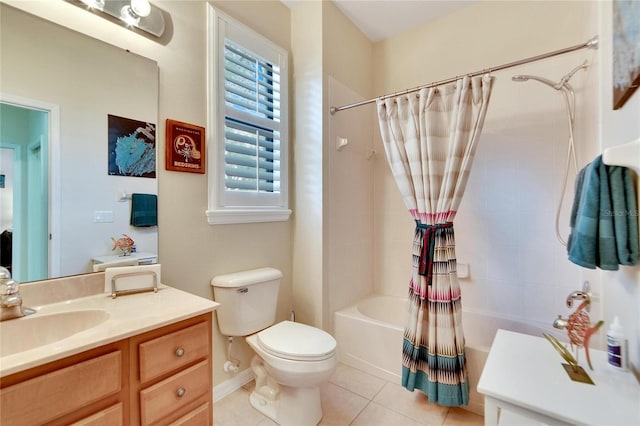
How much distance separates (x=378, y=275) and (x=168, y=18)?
7.89 feet

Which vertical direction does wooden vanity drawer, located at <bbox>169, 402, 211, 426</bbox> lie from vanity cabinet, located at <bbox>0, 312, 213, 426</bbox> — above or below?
below

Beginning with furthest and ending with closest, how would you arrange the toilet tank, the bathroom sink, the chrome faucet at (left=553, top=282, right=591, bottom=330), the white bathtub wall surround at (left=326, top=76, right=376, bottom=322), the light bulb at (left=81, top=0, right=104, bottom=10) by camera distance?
the white bathtub wall surround at (left=326, top=76, right=376, bottom=322) < the toilet tank < the light bulb at (left=81, top=0, right=104, bottom=10) < the chrome faucet at (left=553, top=282, right=591, bottom=330) < the bathroom sink

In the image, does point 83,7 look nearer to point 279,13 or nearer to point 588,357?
point 279,13

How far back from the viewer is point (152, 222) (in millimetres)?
1401

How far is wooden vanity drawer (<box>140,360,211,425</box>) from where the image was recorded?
93 cm

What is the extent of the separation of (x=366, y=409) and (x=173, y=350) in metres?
1.21

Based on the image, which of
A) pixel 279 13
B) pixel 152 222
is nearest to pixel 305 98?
pixel 279 13

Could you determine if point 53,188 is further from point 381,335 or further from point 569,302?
point 569,302

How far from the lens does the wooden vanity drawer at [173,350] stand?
0.93 metres

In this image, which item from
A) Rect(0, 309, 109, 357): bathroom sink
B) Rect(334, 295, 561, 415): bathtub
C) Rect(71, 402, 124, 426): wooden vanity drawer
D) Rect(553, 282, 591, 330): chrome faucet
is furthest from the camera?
Rect(334, 295, 561, 415): bathtub

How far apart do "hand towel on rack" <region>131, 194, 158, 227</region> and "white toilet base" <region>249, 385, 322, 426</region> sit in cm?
114

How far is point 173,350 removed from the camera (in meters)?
1.00

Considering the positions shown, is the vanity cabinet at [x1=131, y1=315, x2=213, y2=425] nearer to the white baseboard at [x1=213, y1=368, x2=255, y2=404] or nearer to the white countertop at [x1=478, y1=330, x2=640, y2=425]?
the white baseboard at [x1=213, y1=368, x2=255, y2=404]

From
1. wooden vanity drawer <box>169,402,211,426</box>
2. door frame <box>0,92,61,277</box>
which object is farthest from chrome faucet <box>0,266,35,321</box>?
wooden vanity drawer <box>169,402,211,426</box>
